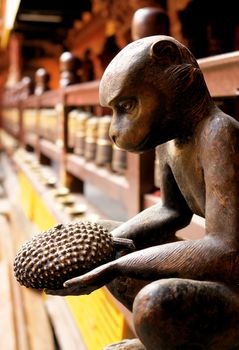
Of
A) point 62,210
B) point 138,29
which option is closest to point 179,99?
point 138,29

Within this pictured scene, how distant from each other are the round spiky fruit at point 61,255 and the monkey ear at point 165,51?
0.30 meters

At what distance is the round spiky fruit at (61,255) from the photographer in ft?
2.65

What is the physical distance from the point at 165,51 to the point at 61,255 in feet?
1.20

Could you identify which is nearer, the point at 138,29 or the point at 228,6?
the point at 138,29

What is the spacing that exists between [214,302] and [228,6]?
2.45 metres

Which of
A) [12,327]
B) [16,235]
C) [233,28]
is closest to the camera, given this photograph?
[12,327]

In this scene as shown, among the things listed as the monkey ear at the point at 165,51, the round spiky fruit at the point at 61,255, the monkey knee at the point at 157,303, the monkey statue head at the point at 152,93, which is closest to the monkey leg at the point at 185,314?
the monkey knee at the point at 157,303

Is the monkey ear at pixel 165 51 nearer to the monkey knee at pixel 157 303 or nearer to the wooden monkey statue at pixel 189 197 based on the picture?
the wooden monkey statue at pixel 189 197

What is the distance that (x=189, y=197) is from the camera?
37.9 inches

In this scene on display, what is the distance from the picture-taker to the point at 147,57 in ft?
2.77

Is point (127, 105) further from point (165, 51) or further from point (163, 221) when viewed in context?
point (163, 221)

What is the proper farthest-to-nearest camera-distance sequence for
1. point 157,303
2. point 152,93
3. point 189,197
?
point 189,197, point 152,93, point 157,303

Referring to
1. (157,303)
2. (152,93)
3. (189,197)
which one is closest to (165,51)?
(152,93)

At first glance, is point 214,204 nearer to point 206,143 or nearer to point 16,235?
point 206,143
